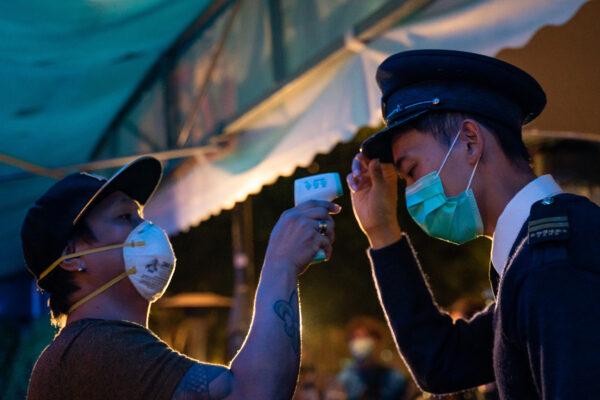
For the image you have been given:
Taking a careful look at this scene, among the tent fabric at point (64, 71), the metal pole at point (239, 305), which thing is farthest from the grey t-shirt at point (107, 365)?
the metal pole at point (239, 305)

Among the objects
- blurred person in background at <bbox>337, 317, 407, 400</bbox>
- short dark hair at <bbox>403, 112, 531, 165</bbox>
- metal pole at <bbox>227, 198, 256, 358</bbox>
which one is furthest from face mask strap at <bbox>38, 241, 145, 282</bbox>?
blurred person in background at <bbox>337, 317, 407, 400</bbox>

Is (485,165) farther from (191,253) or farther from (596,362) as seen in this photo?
(191,253)

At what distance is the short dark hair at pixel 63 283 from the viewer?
2.79 m

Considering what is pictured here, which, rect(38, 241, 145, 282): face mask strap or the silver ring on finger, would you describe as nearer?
the silver ring on finger

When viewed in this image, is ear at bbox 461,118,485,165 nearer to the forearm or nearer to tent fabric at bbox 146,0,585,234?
the forearm

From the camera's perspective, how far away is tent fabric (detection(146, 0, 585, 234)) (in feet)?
10.2

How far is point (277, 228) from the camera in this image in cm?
235

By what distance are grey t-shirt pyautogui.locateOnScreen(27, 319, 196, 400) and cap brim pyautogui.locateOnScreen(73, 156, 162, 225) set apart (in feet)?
1.48

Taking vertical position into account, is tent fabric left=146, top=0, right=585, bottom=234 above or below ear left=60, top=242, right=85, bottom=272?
above

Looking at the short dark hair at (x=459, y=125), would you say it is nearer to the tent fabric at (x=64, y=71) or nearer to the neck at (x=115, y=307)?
the neck at (x=115, y=307)

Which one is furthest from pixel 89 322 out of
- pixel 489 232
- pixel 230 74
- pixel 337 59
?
pixel 230 74

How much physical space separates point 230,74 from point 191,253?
360 inches

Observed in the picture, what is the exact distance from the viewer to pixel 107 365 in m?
2.30

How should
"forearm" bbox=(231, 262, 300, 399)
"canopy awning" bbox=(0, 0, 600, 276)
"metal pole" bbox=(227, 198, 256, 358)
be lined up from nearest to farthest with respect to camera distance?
"forearm" bbox=(231, 262, 300, 399), "canopy awning" bbox=(0, 0, 600, 276), "metal pole" bbox=(227, 198, 256, 358)
